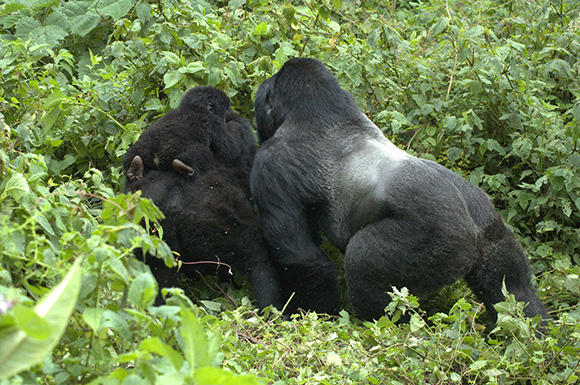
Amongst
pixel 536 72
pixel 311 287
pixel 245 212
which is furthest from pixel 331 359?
pixel 536 72

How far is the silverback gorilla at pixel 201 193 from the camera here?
305 cm

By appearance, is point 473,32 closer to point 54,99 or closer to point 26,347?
point 54,99

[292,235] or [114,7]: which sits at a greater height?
[114,7]

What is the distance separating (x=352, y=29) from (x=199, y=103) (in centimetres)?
186

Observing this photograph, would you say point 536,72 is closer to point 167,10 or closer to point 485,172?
point 485,172

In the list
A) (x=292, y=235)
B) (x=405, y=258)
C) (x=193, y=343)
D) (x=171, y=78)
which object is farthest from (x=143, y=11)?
(x=193, y=343)

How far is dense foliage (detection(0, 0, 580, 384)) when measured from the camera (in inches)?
88.3

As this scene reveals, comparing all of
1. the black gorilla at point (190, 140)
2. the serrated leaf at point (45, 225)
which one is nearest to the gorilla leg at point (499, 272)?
the black gorilla at point (190, 140)

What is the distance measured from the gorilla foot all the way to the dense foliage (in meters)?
0.39

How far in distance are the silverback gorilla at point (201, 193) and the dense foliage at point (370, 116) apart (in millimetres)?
207

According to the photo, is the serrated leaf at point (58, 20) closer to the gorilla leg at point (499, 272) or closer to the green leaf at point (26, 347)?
the gorilla leg at point (499, 272)

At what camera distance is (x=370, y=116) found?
3.94 meters

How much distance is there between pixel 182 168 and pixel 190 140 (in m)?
0.15

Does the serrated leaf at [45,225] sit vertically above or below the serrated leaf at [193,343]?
below
